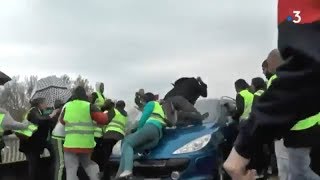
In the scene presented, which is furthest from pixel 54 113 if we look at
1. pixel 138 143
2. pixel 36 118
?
pixel 138 143

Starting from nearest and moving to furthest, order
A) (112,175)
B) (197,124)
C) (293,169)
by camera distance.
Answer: (293,169), (197,124), (112,175)

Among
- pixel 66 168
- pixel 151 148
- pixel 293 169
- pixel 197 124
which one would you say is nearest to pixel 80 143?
pixel 66 168

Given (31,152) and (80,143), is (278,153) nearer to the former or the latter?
(80,143)

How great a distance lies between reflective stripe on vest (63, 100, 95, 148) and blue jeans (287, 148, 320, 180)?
17.9 feet

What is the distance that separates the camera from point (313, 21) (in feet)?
5.75

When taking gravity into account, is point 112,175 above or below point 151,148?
below

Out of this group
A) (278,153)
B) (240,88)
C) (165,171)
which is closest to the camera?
(278,153)

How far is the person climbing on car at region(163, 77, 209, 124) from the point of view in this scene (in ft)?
31.5

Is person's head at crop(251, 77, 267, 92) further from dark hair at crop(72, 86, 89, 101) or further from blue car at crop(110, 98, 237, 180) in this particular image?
dark hair at crop(72, 86, 89, 101)

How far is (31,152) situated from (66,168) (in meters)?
1.25

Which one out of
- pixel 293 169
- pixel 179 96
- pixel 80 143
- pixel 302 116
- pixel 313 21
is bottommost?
pixel 80 143

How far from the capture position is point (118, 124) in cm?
1133

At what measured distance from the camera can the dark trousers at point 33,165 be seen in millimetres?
10602

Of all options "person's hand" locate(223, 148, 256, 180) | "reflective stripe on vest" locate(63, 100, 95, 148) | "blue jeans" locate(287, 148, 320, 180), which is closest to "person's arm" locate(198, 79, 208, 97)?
"reflective stripe on vest" locate(63, 100, 95, 148)
